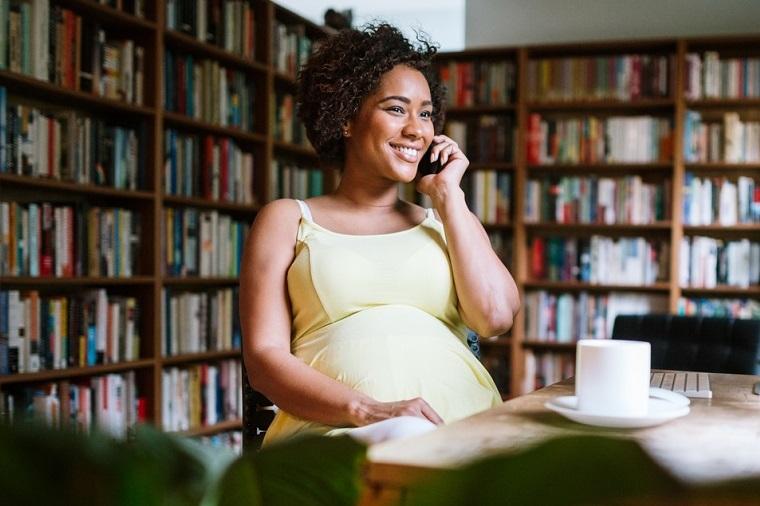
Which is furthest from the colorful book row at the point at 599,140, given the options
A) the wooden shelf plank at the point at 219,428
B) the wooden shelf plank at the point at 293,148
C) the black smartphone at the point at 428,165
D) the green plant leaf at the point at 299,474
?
the green plant leaf at the point at 299,474

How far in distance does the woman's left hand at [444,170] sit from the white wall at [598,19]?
324 cm

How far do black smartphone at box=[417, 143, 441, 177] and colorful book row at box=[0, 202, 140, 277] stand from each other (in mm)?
1460

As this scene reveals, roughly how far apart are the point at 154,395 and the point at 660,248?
266cm

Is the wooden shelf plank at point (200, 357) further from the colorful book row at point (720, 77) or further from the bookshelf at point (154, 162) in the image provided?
the colorful book row at point (720, 77)

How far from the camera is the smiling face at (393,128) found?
72.2 inches

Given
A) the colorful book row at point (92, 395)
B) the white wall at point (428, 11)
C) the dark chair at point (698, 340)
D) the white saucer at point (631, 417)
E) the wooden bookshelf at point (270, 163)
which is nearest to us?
the white saucer at point (631, 417)

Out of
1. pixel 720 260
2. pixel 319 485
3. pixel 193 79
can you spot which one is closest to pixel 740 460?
pixel 319 485

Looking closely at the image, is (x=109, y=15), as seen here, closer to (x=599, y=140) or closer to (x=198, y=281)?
(x=198, y=281)

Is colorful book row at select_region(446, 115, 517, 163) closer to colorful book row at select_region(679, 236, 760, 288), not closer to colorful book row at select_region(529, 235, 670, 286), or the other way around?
colorful book row at select_region(529, 235, 670, 286)

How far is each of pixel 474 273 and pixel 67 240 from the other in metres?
1.82

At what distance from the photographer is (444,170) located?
1877 millimetres

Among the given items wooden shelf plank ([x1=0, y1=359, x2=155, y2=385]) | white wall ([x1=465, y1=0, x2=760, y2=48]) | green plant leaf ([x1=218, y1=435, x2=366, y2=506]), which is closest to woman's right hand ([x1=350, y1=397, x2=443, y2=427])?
green plant leaf ([x1=218, y1=435, x2=366, y2=506])

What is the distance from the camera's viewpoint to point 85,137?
3125 millimetres

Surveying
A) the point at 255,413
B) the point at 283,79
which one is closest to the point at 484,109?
the point at 283,79
